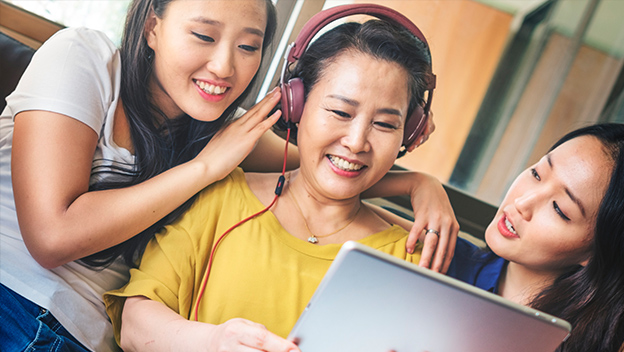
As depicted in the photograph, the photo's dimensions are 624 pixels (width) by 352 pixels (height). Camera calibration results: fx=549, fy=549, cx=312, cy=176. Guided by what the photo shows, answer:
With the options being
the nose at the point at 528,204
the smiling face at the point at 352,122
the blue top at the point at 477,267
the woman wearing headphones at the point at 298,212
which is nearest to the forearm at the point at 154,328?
the woman wearing headphones at the point at 298,212

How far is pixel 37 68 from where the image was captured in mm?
1071

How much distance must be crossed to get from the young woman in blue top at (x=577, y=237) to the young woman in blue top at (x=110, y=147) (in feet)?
0.57

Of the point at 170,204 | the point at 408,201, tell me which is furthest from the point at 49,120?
the point at 408,201

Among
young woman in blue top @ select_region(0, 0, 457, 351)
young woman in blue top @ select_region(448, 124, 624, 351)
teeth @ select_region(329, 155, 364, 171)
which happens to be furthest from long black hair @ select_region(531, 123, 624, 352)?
teeth @ select_region(329, 155, 364, 171)

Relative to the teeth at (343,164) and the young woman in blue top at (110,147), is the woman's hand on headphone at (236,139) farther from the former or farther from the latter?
the teeth at (343,164)

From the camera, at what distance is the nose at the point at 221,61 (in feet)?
3.61

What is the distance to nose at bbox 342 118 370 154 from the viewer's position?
3.62 ft

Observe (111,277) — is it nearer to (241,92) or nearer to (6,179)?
(6,179)

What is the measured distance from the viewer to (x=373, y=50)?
1133 millimetres

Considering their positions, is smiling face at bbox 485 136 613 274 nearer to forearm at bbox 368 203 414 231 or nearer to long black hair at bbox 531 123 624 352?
long black hair at bbox 531 123 624 352

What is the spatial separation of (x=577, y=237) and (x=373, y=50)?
0.59m

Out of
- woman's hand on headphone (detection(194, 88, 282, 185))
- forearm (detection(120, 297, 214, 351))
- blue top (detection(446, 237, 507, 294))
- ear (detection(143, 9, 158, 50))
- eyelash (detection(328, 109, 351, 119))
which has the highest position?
ear (detection(143, 9, 158, 50))

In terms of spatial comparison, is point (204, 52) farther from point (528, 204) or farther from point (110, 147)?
point (528, 204)

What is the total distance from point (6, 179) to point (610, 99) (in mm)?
1482
